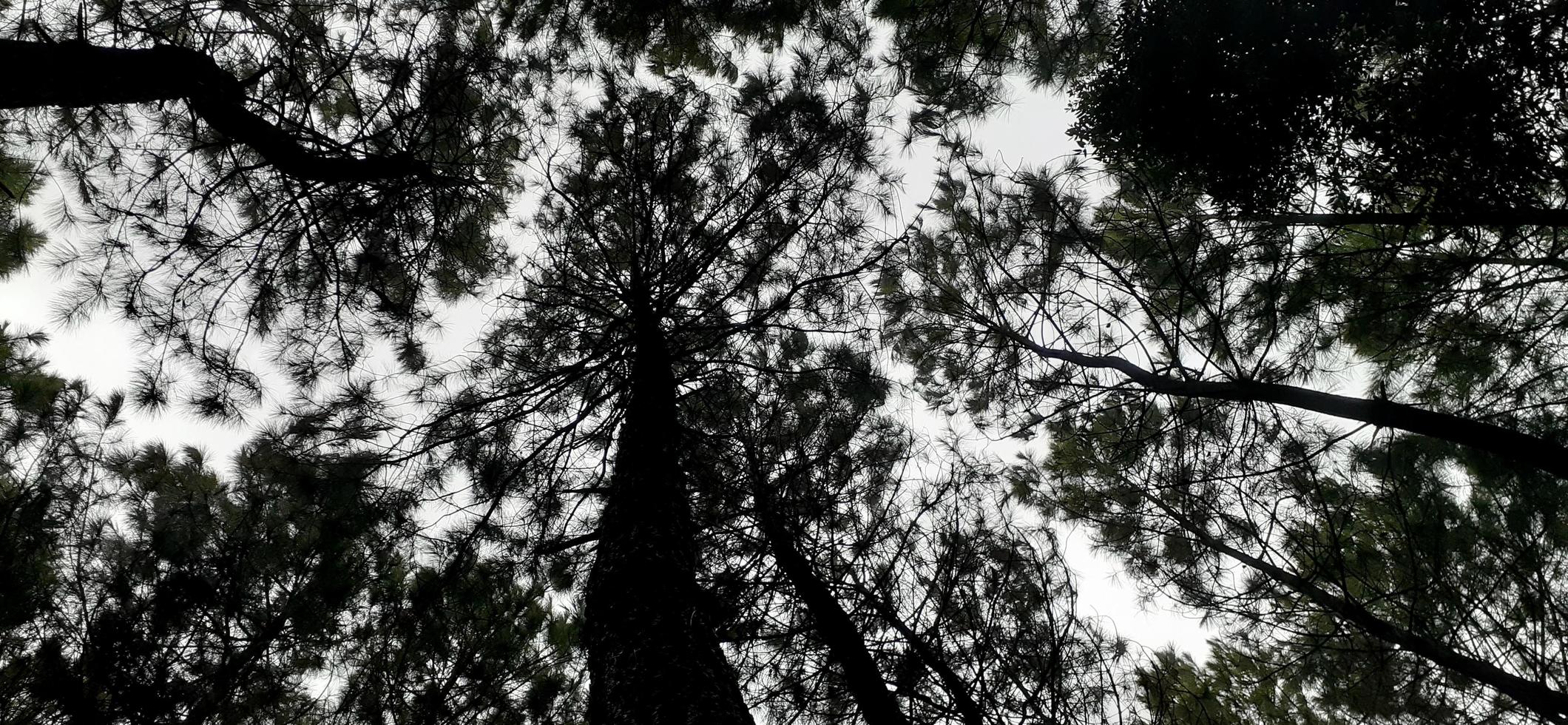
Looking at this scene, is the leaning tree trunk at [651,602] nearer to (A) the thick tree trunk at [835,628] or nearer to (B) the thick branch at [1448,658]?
(A) the thick tree trunk at [835,628]

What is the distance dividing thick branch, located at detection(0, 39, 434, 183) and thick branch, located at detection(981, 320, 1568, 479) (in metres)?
4.43

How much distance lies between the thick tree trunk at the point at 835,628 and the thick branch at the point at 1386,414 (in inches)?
80.7

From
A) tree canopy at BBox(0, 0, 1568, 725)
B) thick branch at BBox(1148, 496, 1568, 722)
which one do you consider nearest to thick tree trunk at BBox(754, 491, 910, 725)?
tree canopy at BBox(0, 0, 1568, 725)

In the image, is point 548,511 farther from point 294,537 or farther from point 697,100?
point 697,100

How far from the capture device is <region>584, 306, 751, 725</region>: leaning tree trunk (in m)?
2.78

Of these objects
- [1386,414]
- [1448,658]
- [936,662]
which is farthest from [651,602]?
[1448,658]

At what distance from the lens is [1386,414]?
10.2 feet

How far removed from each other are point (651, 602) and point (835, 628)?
821mm

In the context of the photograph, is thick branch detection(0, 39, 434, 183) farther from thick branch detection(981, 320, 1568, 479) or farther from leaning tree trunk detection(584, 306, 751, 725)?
thick branch detection(981, 320, 1568, 479)

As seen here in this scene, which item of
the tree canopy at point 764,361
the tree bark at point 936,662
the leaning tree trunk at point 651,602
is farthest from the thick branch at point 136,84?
the tree bark at point 936,662

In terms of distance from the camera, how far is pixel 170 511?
4.77m

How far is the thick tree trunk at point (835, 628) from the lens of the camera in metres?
3.01

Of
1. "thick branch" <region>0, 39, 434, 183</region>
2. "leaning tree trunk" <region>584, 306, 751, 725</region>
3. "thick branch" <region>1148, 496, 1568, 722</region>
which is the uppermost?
"thick branch" <region>0, 39, 434, 183</region>

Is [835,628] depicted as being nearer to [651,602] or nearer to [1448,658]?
[651,602]
